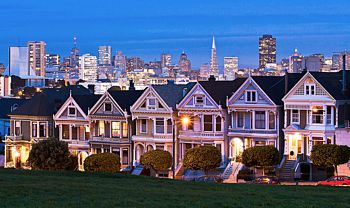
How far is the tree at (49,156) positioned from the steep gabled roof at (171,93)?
28.8ft

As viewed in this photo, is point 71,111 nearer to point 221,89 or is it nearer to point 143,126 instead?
point 143,126

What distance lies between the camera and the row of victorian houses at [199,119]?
6162cm

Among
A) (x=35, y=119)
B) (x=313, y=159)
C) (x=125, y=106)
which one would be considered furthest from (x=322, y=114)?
(x=35, y=119)

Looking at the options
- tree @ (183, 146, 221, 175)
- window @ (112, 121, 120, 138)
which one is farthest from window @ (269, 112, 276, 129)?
window @ (112, 121, 120, 138)

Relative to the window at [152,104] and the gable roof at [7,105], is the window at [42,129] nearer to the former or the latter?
the gable roof at [7,105]

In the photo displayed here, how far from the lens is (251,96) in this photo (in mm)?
64000

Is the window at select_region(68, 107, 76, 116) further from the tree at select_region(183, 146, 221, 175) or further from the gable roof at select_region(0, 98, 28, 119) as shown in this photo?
the gable roof at select_region(0, 98, 28, 119)

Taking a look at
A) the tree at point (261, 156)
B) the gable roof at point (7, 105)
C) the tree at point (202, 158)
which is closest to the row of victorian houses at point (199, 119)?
the tree at point (261, 156)

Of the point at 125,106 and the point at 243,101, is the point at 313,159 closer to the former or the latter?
the point at 243,101

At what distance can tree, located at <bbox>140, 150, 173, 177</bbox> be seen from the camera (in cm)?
6469

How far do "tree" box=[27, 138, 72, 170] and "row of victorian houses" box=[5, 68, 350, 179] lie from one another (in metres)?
5.67

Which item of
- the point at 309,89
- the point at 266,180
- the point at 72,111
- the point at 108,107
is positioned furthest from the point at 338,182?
the point at 72,111

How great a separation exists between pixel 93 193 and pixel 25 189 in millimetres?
2601

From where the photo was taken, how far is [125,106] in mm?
70000
